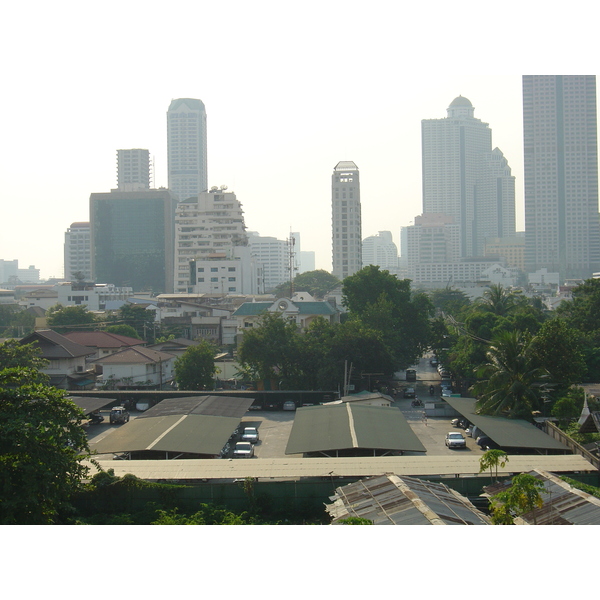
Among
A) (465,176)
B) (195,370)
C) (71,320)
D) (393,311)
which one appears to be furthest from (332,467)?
(465,176)

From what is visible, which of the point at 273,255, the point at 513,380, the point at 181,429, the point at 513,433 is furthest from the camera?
the point at 273,255

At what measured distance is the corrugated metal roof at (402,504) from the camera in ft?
A: 18.3

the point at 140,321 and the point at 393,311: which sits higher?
the point at 393,311

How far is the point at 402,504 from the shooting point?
589 cm

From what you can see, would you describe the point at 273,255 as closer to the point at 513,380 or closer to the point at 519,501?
the point at 513,380

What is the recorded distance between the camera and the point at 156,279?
57.4m

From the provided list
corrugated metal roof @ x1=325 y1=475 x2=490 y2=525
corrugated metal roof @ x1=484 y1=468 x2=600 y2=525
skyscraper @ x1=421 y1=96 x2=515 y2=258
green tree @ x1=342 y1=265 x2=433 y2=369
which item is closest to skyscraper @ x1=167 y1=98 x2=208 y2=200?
skyscraper @ x1=421 y1=96 x2=515 y2=258

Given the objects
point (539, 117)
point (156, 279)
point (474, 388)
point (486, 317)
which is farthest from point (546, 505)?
point (539, 117)

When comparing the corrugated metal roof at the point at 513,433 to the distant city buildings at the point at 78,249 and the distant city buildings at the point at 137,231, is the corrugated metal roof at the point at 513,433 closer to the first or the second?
the distant city buildings at the point at 137,231

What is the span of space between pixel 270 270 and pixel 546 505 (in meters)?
76.9

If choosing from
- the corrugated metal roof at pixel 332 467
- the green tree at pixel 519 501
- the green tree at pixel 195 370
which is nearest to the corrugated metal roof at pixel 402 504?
the green tree at pixel 519 501

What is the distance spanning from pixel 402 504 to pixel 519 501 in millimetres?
979

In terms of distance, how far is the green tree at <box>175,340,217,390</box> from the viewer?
16312 millimetres

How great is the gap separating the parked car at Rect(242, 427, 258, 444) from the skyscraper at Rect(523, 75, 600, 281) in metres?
63.6
